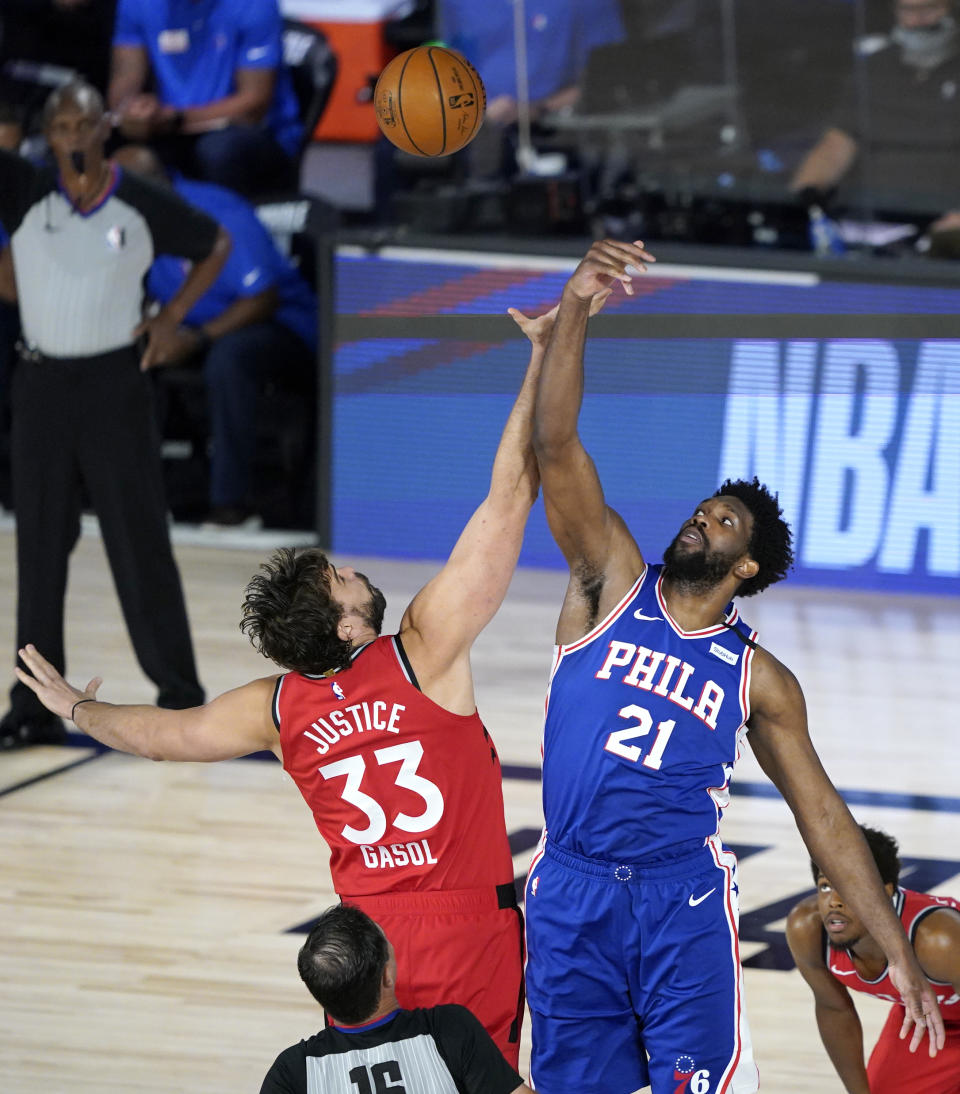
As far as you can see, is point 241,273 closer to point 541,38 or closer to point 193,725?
point 541,38

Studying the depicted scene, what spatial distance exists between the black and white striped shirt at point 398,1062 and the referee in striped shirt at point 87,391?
4.20m

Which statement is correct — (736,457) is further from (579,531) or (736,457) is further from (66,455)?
(579,531)

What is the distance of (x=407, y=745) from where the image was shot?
3.83 metres

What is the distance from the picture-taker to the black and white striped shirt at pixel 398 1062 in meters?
3.36

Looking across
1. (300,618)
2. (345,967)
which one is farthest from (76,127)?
(345,967)

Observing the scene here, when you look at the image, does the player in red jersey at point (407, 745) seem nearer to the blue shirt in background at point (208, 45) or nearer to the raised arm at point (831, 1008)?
the raised arm at point (831, 1008)

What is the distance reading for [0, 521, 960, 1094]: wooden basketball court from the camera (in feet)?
16.8

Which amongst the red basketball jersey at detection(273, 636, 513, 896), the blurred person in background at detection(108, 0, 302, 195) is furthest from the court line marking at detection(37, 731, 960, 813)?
the blurred person in background at detection(108, 0, 302, 195)

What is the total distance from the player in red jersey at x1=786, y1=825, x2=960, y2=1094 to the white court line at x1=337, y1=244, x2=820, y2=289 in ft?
18.5

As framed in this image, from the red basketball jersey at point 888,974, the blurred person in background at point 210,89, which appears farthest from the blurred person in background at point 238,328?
the red basketball jersey at point 888,974

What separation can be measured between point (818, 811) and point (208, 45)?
8489 millimetres

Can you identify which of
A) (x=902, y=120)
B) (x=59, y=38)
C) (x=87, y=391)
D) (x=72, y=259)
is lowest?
(x=87, y=391)

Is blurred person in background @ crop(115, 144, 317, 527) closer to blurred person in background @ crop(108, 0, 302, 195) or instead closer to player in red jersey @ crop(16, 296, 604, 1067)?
blurred person in background @ crop(108, 0, 302, 195)

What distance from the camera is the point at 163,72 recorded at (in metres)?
11.6
